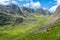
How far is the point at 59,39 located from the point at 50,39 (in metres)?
7.91

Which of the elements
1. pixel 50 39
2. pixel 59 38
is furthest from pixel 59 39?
pixel 50 39

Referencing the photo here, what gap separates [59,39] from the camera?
4162cm

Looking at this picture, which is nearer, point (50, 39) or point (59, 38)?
point (59, 38)

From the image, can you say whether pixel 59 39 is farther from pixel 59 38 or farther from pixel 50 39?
pixel 50 39

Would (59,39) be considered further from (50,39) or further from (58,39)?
(50,39)

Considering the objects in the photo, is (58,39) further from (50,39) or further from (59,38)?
(50,39)

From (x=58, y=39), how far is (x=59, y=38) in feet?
1.18

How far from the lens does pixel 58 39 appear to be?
41938mm

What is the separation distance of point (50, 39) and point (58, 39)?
7.57 metres

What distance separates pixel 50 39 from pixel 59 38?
25.3 feet

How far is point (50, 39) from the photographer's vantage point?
162 ft

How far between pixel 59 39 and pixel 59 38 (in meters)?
0.34

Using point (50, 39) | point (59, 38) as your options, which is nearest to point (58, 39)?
point (59, 38)

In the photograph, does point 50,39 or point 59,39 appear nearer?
point 59,39
